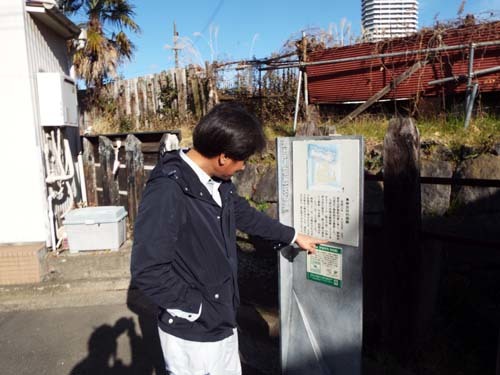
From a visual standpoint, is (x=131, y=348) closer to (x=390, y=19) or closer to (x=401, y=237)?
(x=401, y=237)

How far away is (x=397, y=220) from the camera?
8.89 feet

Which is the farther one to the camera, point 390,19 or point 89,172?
point 89,172

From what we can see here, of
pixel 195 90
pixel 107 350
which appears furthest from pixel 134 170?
pixel 195 90

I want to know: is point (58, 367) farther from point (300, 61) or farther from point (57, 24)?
point (300, 61)

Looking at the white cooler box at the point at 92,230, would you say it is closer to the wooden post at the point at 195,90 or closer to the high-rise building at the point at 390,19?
the wooden post at the point at 195,90

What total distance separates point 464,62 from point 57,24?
18.9ft

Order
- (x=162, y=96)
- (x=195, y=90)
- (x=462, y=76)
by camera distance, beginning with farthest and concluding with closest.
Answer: (x=162, y=96) < (x=195, y=90) < (x=462, y=76)

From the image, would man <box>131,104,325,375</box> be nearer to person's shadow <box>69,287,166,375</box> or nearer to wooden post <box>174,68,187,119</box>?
person's shadow <box>69,287,166,375</box>

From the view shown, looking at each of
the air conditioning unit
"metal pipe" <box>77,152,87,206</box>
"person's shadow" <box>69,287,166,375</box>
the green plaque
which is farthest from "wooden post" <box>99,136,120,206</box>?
the green plaque

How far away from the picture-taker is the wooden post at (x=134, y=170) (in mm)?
6227

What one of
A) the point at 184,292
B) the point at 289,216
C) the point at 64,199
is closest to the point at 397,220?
the point at 289,216

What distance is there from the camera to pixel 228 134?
179 centimetres

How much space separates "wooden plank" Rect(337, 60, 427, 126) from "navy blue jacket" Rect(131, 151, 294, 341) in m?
5.00

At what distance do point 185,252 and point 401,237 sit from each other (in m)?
1.59
